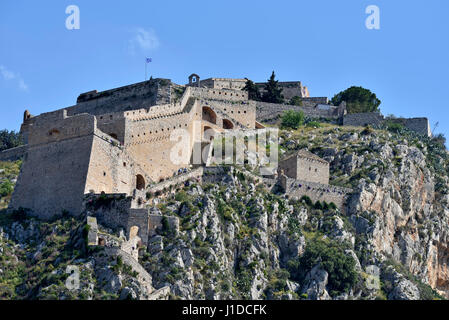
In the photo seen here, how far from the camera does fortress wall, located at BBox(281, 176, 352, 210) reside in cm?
6869

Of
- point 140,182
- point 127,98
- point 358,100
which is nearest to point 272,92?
point 358,100

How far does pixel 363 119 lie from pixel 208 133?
65.4 ft

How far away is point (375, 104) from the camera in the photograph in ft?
312

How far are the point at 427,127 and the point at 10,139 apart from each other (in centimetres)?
4200

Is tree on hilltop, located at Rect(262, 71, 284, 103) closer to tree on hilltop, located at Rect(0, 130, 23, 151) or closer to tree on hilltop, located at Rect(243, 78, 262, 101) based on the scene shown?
tree on hilltop, located at Rect(243, 78, 262, 101)

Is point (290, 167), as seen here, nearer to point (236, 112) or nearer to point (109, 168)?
point (236, 112)

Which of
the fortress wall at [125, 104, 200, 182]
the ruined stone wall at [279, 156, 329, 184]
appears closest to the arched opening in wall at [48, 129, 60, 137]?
the fortress wall at [125, 104, 200, 182]

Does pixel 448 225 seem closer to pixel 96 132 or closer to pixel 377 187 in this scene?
pixel 377 187

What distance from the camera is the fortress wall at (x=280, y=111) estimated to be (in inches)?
3445

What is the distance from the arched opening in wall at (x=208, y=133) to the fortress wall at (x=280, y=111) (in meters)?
12.5

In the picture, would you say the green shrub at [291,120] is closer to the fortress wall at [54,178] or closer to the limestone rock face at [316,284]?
the limestone rock face at [316,284]

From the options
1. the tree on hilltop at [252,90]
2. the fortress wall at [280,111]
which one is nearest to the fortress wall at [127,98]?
the fortress wall at [280,111]

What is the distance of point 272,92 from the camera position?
91438 mm
